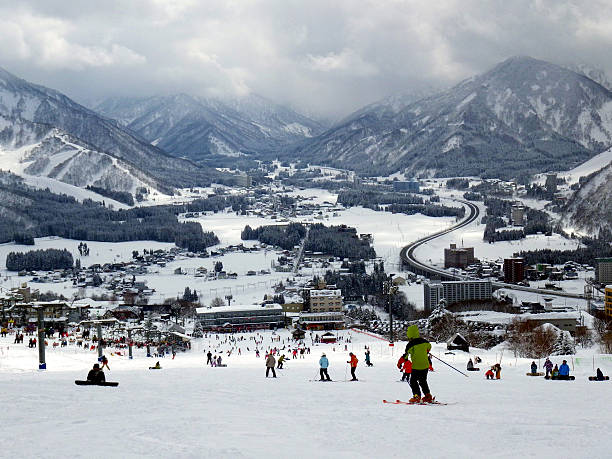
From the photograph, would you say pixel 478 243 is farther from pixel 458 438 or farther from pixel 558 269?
pixel 458 438

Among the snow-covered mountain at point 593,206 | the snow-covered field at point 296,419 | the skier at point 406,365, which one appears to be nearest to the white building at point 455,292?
the snow-covered mountain at point 593,206

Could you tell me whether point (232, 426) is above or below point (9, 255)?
below

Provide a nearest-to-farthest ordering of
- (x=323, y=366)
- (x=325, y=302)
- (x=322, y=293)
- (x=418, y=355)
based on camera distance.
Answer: (x=418, y=355) < (x=323, y=366) < (x=325, y=302) < (x=322, y=293)

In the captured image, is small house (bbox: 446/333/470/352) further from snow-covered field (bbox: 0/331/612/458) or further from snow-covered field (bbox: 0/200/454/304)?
snow-covered field (bbox: 0/200/454/304)

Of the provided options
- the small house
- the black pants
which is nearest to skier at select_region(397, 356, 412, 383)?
the black pants

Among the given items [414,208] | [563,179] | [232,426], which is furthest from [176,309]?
[563,179]

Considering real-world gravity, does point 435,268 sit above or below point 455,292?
above

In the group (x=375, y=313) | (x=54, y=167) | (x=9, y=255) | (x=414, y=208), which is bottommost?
(x=375, y=313)

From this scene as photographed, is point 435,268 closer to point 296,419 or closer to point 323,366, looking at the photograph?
point 323,366

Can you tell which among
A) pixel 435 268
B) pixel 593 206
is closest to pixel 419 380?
pixel 435 268
